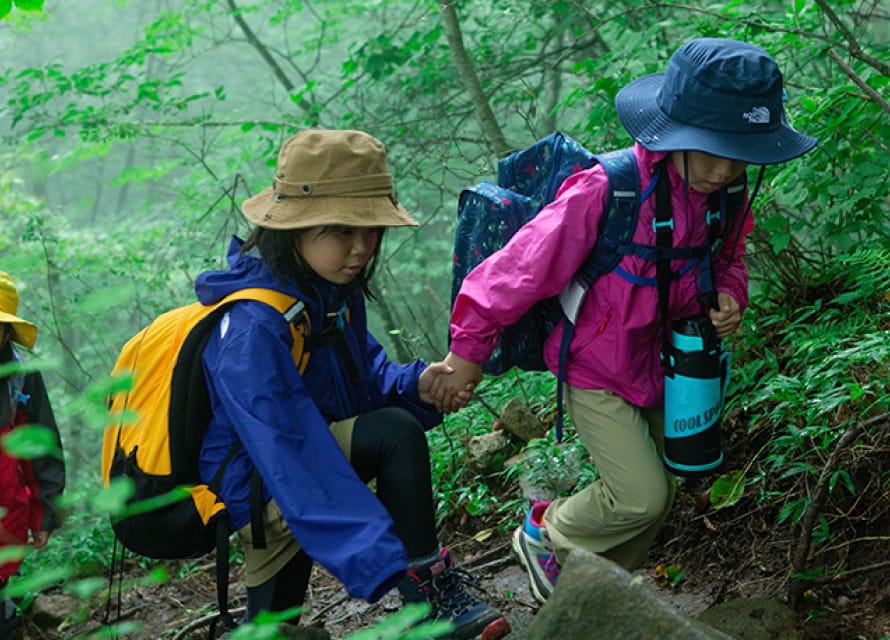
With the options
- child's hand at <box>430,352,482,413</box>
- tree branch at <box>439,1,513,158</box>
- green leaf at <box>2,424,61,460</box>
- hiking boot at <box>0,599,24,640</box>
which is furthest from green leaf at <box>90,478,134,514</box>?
tree branch at <box>439,1,513,158</box>

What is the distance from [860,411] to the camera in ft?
Result: 11.2

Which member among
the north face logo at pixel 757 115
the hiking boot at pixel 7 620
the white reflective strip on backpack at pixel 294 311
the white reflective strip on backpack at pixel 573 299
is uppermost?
the north face logo at pixel 757 115

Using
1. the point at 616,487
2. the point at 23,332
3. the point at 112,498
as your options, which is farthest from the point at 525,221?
the point at 112,498

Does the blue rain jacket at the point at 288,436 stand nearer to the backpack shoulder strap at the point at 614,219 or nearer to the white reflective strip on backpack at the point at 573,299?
Answer: the white reflective strip on backpack at the point at 573,299

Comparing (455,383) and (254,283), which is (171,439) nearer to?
(254,283)

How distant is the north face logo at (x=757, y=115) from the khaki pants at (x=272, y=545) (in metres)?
1.68

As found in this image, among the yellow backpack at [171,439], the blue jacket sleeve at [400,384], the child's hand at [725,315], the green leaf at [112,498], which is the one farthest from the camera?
the blue jacket sleeve at [400,384]

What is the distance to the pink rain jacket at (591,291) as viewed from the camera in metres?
2.87

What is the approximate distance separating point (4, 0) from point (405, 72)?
5.58 meters

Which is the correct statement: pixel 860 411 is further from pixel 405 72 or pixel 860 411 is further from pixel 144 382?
pixel 405 72

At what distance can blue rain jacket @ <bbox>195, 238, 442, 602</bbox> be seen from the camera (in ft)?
8.42

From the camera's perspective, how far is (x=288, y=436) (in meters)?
2.69

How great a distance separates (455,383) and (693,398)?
0.86m

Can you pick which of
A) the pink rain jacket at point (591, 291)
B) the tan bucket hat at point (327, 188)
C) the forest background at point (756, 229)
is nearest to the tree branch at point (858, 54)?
the forest background at point (756, 229)
